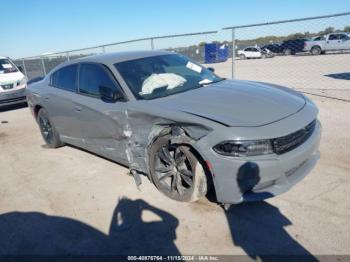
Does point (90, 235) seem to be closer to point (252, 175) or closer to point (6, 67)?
point (252, 175)

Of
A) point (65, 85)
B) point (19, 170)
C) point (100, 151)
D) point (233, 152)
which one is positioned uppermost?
point (65, 85)

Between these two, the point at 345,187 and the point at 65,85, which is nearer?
the point at 345,187

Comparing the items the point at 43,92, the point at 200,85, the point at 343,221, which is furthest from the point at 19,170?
the point at 343,221

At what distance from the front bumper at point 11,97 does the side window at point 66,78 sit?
18.0 feet

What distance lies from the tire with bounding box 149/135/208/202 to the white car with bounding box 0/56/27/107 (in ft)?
26.0

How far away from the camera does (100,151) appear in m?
4.45

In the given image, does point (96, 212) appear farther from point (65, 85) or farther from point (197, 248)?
point (65, 85)

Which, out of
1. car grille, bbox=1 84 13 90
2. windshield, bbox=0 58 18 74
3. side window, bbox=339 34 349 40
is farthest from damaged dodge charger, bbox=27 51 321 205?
side window, bbox=339 34 349 40

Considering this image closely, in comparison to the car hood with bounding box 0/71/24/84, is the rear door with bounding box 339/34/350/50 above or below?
below

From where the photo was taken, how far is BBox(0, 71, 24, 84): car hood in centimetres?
1021

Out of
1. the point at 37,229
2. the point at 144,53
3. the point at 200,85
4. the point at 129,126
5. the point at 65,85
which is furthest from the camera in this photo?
the point at 65,85

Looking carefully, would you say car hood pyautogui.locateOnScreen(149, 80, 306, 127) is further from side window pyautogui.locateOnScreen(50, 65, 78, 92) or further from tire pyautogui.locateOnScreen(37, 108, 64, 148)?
tire pyautogui.locateOnScreen(37, 108, 64, 148)

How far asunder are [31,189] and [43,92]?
2033 millimetres

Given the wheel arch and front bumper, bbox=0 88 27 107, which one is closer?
the wheel arch
